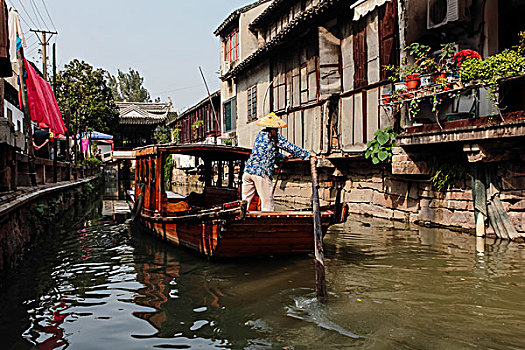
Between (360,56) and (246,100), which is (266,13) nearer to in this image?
(246,100)

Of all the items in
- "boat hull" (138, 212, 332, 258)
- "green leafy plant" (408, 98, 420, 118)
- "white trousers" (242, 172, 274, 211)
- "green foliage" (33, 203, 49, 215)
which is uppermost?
"green leafy plant" (408, 98, 420, 118)

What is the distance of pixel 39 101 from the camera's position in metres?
10.4

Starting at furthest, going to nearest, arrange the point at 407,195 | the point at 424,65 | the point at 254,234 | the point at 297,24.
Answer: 1. the point at 297,24
2. the point at 407,195
3. the point at 424,65
4. the point at 254,234

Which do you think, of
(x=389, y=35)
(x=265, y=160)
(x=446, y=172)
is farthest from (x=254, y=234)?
(x=389, y=35)

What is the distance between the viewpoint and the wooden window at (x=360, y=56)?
429 inches

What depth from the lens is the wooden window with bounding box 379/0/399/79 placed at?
9828 millimetres

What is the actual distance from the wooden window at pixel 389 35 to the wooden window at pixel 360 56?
0.75m

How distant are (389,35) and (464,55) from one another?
2388 millimetres

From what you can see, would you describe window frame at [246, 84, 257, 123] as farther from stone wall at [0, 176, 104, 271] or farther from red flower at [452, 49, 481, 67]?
red flower at [452, 49, 481, 67]

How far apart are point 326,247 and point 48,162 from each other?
8712mm

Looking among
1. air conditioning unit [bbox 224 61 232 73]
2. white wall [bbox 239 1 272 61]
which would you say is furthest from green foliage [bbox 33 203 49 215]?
air conditioning unit [bbox 224 61 232 73]

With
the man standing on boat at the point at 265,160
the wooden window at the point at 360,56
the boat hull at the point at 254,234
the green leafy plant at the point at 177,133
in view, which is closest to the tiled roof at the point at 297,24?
the wooden window at the point at 360,56

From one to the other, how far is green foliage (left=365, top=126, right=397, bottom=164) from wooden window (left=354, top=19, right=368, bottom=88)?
1581mm

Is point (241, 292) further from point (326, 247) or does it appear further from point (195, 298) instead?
point (326, 247)
